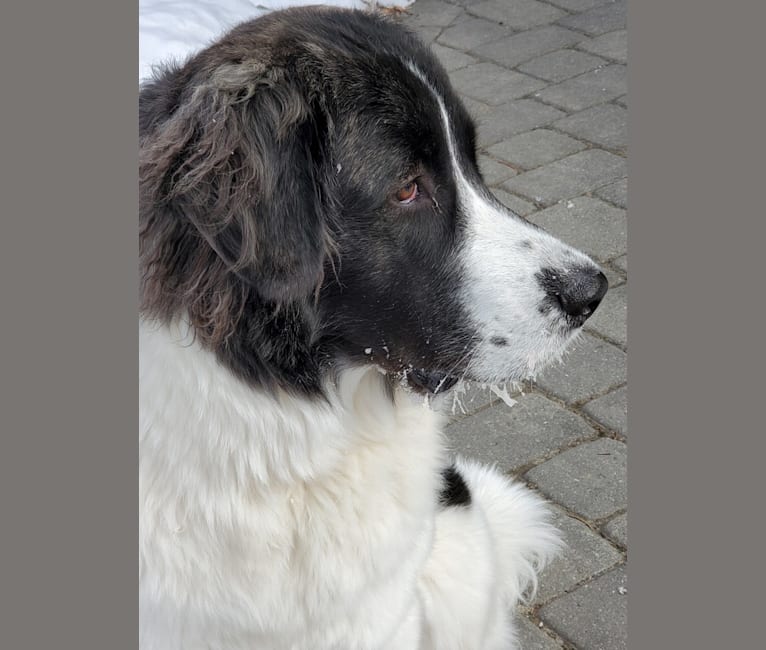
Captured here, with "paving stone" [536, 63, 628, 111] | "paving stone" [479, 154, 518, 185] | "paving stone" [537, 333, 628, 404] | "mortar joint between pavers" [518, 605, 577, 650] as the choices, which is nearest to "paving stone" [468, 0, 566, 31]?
"paving stone" [536, 63, 628, 111]

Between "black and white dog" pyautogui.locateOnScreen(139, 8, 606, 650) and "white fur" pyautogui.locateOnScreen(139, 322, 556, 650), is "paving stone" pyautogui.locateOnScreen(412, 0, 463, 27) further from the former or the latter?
"white fur" pyautogui.locateOnScreen(139, 322, 556, 650)

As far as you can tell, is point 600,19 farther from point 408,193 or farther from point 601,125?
point 408,193

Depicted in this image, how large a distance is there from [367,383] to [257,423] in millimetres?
321

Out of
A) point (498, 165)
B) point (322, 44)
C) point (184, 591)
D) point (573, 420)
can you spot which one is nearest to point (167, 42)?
point (498, 165)

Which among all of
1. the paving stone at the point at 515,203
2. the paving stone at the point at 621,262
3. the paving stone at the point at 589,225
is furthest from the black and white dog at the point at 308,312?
the paving stone at the point at 515,203

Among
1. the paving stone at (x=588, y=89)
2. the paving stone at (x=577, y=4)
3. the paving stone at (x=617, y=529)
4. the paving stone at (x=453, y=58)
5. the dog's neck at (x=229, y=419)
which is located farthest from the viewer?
the paving stone at (x=577, y=4)

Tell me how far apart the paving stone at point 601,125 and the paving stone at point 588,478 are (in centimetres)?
222

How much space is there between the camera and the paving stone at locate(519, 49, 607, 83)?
6.26m

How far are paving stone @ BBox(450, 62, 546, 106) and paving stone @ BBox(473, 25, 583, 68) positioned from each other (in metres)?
0.14

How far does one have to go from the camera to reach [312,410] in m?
2.32

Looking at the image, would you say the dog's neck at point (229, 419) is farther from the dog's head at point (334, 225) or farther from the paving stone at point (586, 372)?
the paving stone at point (586, 372)

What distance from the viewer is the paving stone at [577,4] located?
7055 mm

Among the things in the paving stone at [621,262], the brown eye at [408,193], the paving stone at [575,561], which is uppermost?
the brown eye at [408,193]

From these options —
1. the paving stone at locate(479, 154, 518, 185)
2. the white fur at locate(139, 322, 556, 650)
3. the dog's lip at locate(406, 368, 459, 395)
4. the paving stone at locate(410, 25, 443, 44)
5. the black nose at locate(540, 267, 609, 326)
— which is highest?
the black nose at locate(540, 267, 609, 326)
